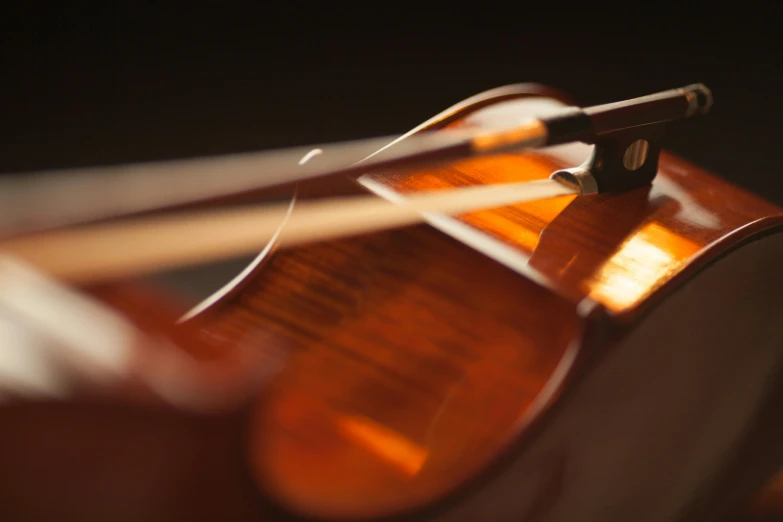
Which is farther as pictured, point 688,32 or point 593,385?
point 688,32

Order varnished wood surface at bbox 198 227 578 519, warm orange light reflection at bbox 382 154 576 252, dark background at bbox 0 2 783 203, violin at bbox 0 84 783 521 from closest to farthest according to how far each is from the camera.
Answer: violin at bbox 0 84 783 521
varnished wood surface at bbox 198 227 578 519
warm orange light reflection at bbox 382 154 576 252
dark background at bbox 0 2 783 203

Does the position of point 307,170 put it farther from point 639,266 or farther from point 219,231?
point 639,266

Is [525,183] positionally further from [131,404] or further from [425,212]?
[131,404]

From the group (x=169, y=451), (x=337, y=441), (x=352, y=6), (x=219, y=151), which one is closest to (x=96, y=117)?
(x=219, y=151)

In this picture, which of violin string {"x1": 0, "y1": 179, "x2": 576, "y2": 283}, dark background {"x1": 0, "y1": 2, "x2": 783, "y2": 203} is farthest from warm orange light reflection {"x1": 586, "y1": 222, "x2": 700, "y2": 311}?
dark background {"x1": 0, "y1": 2, "x2": 783, "y2": 203}

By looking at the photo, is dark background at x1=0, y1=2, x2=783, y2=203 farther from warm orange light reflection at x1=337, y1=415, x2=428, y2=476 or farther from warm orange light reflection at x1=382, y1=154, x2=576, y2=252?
warm orange light reflection at x1=337, y1=415, x2=428, y2=476

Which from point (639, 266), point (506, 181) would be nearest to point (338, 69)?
point (506, 181)
